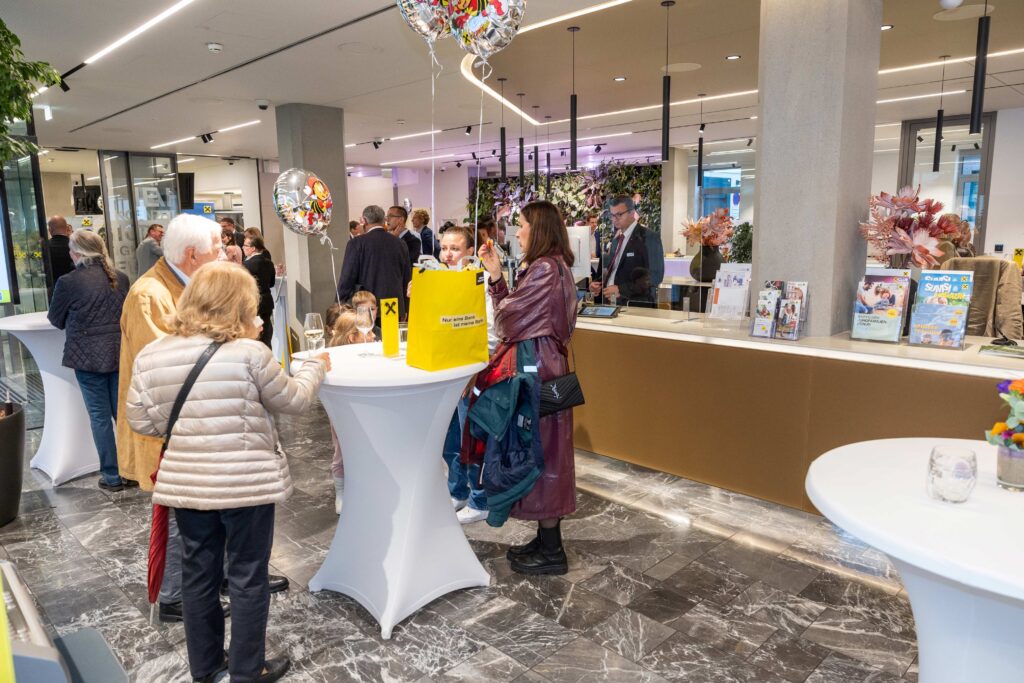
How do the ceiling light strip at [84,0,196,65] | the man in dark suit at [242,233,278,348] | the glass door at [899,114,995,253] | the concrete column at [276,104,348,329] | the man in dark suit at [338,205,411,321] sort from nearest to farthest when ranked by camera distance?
the ceiling light strip at [84,0,196,65] → the man in dark suit at [338,205,411,321] → the man in dark suit at [242,233,278,348] → the concrete column at [276,104,348,329] → the glass door at [899,114,995,253]

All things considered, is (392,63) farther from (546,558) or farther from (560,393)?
(546,558)

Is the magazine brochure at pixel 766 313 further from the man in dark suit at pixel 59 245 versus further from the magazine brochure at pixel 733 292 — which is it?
the man in dark suit at pixel 59 245

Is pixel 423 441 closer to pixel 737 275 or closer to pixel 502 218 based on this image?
pixel 737 275

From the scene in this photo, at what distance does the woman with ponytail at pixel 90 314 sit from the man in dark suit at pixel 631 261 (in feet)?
10.6

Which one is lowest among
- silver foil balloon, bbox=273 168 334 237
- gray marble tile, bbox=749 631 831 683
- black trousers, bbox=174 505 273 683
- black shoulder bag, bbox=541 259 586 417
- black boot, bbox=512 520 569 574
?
gray marble tile, bbox=749 631 831 683

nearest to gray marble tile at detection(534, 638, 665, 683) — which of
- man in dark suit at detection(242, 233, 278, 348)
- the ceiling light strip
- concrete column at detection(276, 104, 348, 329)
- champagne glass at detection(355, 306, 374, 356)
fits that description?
champagne glass at detection(355, 306, 374, 356)

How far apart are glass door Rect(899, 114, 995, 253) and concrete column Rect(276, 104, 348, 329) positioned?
8510mm

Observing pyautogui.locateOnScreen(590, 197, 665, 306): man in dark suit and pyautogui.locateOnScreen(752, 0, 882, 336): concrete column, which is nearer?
pyautogui.locateOnScreen(752, 0, 882, 336): concrete column

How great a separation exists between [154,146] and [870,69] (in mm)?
12303

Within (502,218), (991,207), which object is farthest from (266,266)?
(991,207)

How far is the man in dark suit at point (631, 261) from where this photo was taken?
496 centimetres

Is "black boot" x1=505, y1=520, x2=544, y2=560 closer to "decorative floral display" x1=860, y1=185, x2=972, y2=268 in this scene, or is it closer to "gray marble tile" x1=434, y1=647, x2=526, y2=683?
"gray marble tile" x1=434, y1=647, x2=526, y2=683

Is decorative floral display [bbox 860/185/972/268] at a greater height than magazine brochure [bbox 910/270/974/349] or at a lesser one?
greater

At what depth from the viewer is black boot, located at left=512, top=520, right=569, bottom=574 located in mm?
2977
